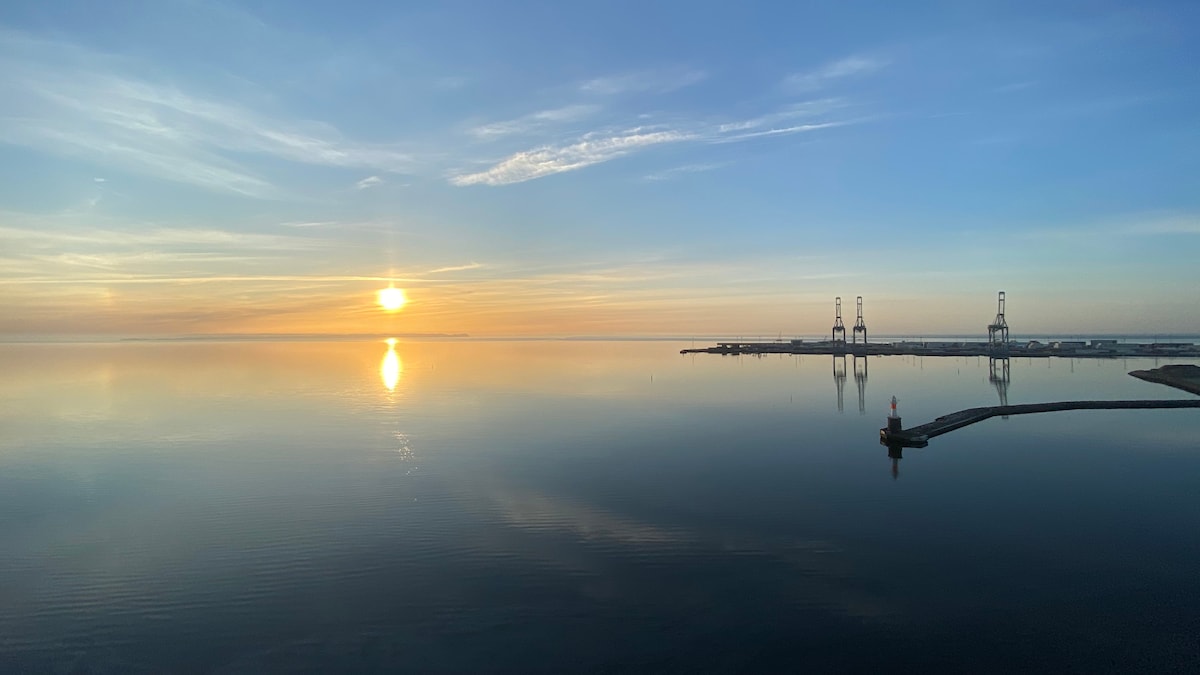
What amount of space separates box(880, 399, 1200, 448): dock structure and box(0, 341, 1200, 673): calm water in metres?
0.72

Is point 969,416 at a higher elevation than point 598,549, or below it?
higher

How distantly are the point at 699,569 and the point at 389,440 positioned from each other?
58.8 ft

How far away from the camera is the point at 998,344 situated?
105 meters

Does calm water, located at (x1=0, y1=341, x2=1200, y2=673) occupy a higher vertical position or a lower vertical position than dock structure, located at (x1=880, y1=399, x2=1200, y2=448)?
lower

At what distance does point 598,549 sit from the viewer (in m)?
12.8

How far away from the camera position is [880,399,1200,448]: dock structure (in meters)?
24.1

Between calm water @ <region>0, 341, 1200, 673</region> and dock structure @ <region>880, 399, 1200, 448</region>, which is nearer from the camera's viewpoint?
calm water @ <region>0, 341, 1200, 673</region>

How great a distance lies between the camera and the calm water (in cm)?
898

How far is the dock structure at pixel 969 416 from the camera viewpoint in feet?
79.2

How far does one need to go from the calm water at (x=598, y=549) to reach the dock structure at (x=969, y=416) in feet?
2.37

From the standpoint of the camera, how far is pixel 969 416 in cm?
3000

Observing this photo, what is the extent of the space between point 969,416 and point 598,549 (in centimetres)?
2412

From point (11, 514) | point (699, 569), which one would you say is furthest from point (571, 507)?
point (11, 514)

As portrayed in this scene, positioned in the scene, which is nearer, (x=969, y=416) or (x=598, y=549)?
(x=598, y=549)
